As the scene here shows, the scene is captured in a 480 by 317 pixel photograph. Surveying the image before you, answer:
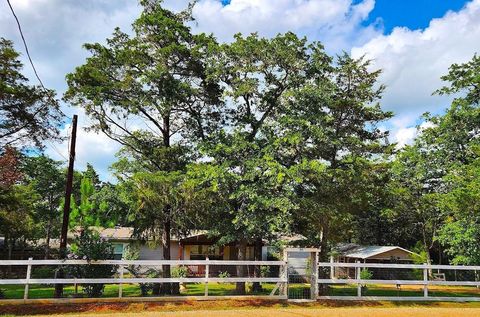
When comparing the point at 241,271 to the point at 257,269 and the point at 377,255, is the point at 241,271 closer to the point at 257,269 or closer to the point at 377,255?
the point at 257,269

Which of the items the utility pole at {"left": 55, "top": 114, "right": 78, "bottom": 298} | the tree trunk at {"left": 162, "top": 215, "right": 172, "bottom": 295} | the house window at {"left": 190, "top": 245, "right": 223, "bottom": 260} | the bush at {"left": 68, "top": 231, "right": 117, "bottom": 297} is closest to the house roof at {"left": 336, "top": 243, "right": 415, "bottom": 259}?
the house window at {"left": 190, "top": 245, "right": 223, "bottom": 260}

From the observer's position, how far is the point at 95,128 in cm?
2223

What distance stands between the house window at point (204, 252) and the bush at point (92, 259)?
17278mm

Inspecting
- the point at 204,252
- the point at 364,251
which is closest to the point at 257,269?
the point at 204,252

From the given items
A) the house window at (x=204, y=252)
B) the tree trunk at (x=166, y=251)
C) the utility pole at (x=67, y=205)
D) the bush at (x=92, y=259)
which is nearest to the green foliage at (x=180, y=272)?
the tree trunk at (x=166, y=251)

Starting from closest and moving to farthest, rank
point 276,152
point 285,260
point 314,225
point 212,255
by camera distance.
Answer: point 285,260
point 276,152
point 314,225
point 212,255

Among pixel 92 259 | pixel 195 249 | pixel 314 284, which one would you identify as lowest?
pixel 314 284

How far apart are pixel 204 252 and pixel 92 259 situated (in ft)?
60.3

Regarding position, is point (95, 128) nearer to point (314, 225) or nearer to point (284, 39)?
point (284, 39)

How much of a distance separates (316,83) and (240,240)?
8.76m

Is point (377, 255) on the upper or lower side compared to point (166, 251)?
lower

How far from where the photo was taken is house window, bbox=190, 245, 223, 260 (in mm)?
33344

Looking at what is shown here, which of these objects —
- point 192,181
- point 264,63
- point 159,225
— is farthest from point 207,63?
point 159,225

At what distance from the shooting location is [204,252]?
33.8 metres
